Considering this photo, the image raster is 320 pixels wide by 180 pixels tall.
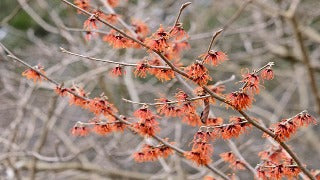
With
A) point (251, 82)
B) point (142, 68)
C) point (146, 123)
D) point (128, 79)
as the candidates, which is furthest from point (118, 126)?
point (128, 79)

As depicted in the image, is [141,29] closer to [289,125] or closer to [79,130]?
[79,130]

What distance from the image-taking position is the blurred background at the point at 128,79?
473cm

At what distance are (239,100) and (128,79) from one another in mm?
3673

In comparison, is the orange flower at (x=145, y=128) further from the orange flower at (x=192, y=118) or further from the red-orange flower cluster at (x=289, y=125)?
the red-orange flower cluster at (x=289, y=125)

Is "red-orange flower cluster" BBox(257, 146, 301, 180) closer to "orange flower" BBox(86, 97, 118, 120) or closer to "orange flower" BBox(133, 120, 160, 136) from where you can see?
"orange flower" BBox(133, 120, 160, 136)

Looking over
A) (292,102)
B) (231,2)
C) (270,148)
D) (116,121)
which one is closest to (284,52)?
(231,2)

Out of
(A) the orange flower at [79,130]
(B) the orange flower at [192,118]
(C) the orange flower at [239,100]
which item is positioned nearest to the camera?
(C) the orange flower at [239,100]

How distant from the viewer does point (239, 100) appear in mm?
1868

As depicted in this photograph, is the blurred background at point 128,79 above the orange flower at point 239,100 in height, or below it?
above

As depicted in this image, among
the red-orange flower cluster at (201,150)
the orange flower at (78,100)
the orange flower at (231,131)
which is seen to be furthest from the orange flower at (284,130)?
the orange flower at (78,100)

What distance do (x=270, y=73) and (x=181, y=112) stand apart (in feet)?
1.30

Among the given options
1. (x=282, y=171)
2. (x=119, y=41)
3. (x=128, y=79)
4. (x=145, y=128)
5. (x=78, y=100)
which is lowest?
(x=282, y=171)

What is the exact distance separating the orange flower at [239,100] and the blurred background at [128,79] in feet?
7.58

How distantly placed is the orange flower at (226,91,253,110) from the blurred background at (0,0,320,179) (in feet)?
7.58
